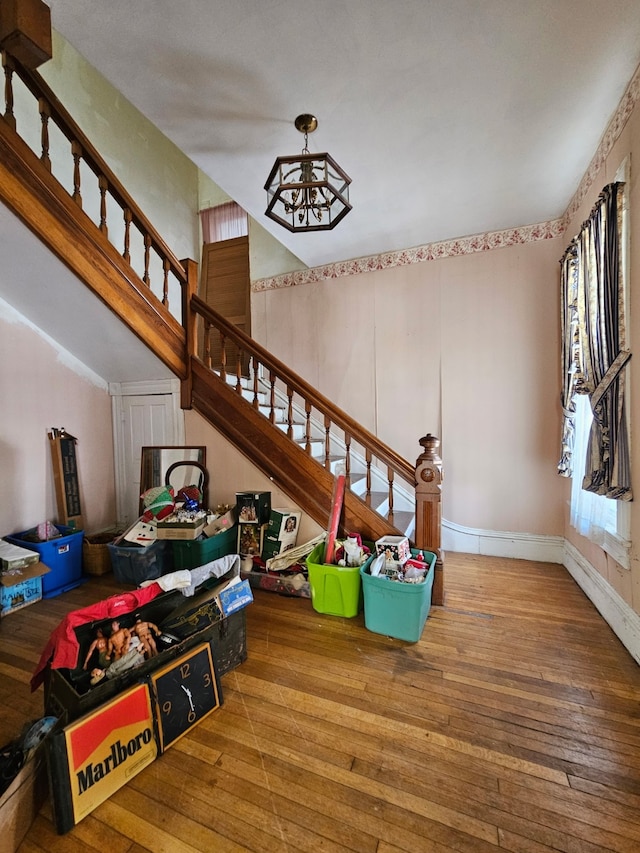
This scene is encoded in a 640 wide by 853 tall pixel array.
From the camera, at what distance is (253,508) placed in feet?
8.64

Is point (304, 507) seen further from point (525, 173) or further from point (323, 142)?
point (525, 173)

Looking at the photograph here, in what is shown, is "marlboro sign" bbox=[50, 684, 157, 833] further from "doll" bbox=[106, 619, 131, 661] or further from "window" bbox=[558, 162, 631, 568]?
"window" bbox=[558, 162, 631, 568]

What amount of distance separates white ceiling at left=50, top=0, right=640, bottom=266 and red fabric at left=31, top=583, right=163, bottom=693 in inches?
99.0

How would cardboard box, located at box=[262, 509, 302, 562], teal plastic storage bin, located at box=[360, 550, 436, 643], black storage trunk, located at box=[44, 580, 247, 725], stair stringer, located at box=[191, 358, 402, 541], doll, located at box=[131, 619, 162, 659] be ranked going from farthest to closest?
1. cardboard box, located at box=[262, 509, 302, 562]
2. stair stringer, located at box=[191, 358, 402, 541]
3. teal plastic storage bin, located at box=[360, 550, 436, 643]
4. doll, located at box=[131, 619, 162, 659]
5. black storage trunk, located at box=[44, 580, 247, 725]

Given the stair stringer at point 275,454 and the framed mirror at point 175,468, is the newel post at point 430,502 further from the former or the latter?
the framed mirror at point 175,468

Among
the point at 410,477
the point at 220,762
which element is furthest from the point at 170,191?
the point at 220,762

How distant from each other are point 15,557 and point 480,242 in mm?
4322

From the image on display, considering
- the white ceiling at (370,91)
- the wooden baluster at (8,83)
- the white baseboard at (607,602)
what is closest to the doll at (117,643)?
the white ceiling at (370,91)

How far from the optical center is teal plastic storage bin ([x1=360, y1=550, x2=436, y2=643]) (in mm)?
1862

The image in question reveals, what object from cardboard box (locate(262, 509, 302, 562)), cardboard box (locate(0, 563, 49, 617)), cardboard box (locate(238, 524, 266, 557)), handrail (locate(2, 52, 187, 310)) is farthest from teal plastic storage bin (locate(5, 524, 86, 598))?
handrail (locate(2, 52, 187, 310))

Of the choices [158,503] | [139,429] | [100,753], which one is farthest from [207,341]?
[100,753]

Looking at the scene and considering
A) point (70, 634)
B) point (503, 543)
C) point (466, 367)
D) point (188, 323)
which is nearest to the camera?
point (70, 634)

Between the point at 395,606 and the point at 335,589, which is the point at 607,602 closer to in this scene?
the point at 395,606

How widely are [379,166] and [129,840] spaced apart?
3.38m
